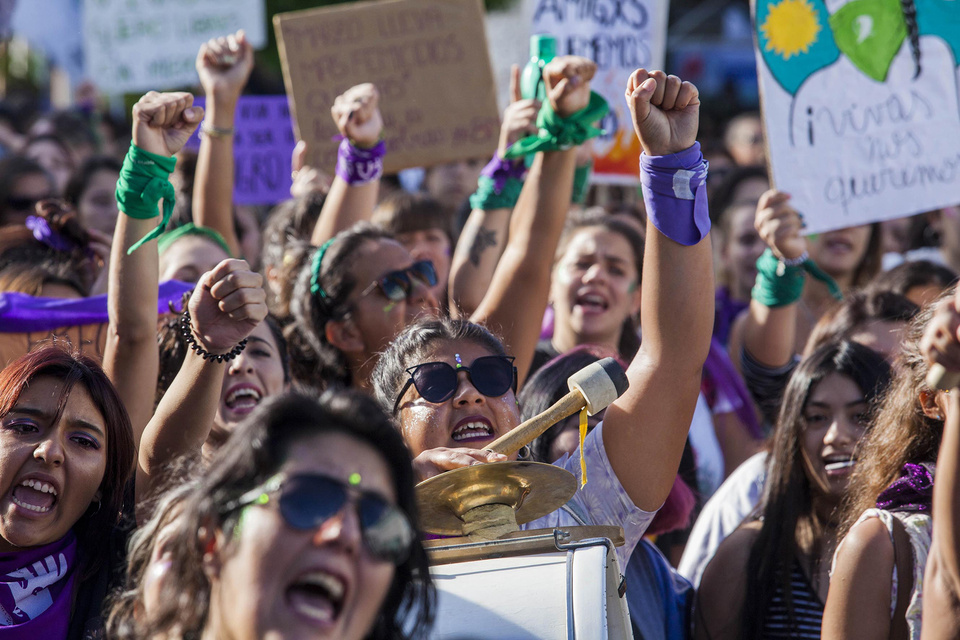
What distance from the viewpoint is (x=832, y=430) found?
118 inches

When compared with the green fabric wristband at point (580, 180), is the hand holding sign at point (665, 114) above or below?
below

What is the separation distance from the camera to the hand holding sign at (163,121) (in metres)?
2.75

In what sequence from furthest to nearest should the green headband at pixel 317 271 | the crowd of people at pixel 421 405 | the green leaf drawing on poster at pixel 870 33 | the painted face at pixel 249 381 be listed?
the green leaf drawing on poster at pixel 870 33
the green headband at pixel 317 271
the painted face at pixel 249 381
the crowd of people at pixel 421 405

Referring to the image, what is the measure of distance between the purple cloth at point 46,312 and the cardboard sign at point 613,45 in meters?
2.53

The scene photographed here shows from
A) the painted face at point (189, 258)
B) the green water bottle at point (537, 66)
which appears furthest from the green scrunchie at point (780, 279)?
the painted face at point (189, 258)

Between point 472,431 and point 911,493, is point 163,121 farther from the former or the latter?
point 911,493

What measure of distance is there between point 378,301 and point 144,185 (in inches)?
39.0

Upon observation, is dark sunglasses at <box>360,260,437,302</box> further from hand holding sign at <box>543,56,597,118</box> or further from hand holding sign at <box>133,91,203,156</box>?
hand holding sign at <box>133,91,203,156</box>

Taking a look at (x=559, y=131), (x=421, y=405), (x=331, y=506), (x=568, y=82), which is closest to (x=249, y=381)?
(x=421, y=405)

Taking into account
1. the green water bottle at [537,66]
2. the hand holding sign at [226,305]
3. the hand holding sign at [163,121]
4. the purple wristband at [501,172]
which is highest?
the green water bottle at [537,66]

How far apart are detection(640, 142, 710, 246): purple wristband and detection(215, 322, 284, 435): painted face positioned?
1368 millimetres

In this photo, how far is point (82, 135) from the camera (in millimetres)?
7590

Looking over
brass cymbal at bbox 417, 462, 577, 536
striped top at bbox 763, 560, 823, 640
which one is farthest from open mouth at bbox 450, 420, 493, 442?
striped top at bbox 763, 560, 823, 640

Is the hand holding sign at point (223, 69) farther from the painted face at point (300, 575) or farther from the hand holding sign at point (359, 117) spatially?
the painted face at point (300, 575)
